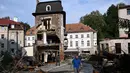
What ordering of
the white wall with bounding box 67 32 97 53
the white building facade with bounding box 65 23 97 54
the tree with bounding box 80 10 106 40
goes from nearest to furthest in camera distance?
the white wall with bounding box 67 32 97 53 < the white building facade with bounding box 65 23 97 54 < the tree with bounding box 80 10 106 40

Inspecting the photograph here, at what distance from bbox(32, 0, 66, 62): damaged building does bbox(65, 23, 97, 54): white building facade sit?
91.2 feet

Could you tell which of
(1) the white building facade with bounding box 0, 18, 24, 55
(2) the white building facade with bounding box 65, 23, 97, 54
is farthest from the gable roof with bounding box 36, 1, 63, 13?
(2) the white building facade with bounding box 65, 23, 97, 54

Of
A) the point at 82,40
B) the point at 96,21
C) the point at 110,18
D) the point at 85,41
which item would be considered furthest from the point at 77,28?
the point at 110,18

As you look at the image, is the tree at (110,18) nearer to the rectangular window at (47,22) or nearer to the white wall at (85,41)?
the white wall at (85,41)

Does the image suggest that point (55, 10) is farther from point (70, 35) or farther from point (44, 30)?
point (70, 35)

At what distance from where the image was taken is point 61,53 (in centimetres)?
4822

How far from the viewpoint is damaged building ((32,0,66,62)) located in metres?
49.9

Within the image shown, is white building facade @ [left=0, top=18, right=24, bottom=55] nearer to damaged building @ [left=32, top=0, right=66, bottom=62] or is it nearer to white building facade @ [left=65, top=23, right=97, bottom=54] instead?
damaged building @ [left=32, top=0, right=66, bottom=62]

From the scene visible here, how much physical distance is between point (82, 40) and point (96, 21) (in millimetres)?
12411

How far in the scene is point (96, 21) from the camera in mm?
90062

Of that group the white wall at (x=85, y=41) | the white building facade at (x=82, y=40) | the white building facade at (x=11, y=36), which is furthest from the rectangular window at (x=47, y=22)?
the white wall at (x=85, y=41)

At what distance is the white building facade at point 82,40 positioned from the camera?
80.4 m

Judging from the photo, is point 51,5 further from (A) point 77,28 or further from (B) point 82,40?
(A) point 77,28

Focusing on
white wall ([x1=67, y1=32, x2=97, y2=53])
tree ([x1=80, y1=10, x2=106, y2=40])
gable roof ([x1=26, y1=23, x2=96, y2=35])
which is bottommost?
white wall ([x1=67, y1=32, x2=97, y2=53])
